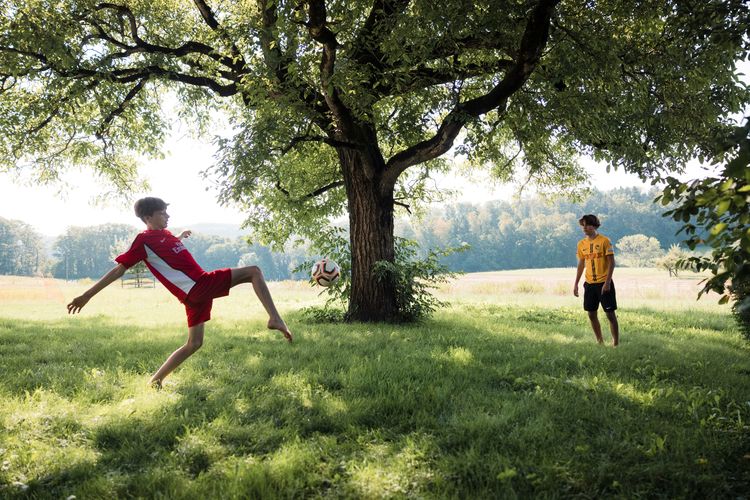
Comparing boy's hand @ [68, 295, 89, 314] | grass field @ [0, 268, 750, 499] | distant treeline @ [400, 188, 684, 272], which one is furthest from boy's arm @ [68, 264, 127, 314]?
distant treeline @ [400, 188, 684, 272]

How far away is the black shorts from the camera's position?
778 cm

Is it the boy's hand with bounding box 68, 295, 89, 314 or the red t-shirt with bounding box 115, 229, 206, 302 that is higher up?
the red t-shirt with bounding box 115, 229, 206, 302

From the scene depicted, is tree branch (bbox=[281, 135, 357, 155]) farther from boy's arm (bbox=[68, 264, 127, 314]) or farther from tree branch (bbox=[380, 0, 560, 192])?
boy's arm (bbox=[68, 264, 127, 314])

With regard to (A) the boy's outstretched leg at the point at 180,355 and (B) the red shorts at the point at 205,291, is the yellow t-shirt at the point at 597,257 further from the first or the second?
(A) the boy's outstretched leg at the point at 180,355

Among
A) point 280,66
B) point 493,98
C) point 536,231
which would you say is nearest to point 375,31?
point 280,66

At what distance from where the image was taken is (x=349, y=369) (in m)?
5.56

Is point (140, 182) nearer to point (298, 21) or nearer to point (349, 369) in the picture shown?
point (298, 21)

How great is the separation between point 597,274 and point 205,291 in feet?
20.3

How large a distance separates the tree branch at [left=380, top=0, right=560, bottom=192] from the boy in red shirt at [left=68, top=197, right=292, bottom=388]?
5.38 meters

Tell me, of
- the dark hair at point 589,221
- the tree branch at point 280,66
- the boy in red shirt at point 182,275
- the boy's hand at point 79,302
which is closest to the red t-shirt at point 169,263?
the boy in red shirt at point 182,275

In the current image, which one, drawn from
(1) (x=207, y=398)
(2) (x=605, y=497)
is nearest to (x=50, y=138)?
(1) (x=207, y=398)

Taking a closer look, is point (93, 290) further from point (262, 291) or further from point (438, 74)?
point (438, 74)

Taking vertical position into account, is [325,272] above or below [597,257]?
below

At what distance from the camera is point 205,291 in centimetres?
491
